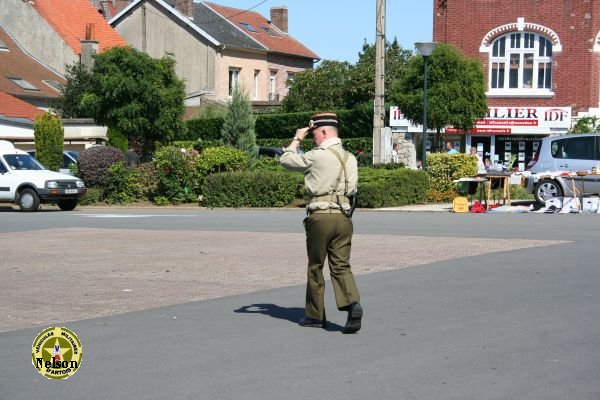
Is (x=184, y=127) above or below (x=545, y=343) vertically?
above

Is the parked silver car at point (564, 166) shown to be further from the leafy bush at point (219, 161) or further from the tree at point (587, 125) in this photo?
the tree at point (587, 125)

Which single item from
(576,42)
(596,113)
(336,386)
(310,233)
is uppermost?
(576,42)

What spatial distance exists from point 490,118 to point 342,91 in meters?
11.9

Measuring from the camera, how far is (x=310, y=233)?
8.19m

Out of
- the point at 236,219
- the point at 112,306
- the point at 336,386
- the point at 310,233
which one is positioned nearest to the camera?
the point at 336,386

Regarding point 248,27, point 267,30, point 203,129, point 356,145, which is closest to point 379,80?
point 356,145

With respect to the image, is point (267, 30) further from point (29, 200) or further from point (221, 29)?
point (29, 200)

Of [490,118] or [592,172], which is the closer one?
[592,172]

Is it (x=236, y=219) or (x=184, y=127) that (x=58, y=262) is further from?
(x=184, y=127)

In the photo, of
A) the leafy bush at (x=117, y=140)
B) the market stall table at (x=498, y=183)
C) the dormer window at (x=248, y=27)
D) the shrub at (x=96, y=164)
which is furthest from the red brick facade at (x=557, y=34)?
the dormer window at (x=248, y=27)

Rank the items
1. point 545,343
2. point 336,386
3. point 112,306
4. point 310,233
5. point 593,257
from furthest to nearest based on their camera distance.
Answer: point 593,257
point 112,306
point 310,233
point 545,343
point 336,386

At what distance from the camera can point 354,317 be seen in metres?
8.05

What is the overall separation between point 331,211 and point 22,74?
160ft

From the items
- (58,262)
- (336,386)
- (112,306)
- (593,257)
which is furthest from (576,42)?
(336,386)
